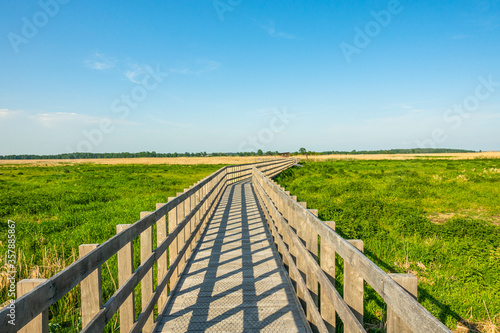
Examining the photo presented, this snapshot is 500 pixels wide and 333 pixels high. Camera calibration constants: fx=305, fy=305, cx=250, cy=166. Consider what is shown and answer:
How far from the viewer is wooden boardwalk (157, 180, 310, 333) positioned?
333 cm

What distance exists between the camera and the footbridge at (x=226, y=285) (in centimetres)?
155

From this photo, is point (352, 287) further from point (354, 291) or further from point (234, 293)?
point (234, 293)

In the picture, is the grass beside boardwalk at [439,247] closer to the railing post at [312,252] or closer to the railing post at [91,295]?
the railing post at [312,252]

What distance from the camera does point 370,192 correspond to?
16234 millimetres

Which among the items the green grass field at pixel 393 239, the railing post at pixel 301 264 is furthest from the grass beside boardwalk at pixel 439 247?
the railing post at pixel 301 264

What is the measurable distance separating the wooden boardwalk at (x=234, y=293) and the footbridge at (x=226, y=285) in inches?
0.5

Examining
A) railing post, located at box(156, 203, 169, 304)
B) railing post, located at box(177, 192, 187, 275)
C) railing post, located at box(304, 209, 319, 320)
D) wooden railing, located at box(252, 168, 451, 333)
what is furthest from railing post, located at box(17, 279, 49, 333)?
railing post, located at box(177, 192, 187, 275)

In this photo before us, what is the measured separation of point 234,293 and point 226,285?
28cm

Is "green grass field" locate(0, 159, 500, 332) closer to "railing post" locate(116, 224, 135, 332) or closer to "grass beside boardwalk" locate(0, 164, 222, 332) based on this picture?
"grass beside boardwalk" locate(0, 164, 222, 332)

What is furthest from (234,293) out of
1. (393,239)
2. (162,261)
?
(393,239)

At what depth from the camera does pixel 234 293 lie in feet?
13.4

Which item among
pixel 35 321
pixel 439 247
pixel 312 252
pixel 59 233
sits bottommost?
pixel 439 247

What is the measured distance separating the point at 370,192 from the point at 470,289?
1143 centimetres

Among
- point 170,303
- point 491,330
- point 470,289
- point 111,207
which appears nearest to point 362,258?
point 170,303
